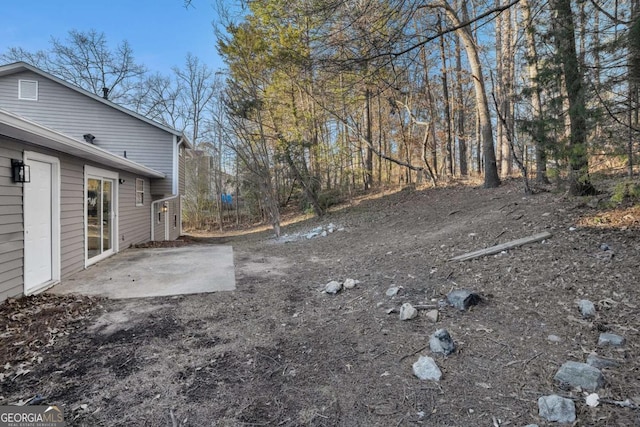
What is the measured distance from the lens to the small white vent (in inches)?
388

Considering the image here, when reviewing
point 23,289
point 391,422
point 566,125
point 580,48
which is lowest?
point 391,422

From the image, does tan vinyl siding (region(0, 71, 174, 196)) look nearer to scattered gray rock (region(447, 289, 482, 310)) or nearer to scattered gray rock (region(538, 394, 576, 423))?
scattered gray rock (region(447, 289, 482, 310))

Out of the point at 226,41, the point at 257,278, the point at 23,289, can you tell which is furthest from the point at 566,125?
the point at 226,41

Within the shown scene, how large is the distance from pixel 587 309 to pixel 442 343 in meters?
1.38

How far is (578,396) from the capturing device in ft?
6.46

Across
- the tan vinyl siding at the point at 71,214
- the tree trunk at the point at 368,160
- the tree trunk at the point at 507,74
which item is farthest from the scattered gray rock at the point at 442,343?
the tree trunk at the point at 368,160

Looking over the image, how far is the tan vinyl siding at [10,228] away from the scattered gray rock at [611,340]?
6.04 metres

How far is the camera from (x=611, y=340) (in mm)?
2414

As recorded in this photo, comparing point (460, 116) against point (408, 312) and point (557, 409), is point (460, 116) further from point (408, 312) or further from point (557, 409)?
point (557, 409)

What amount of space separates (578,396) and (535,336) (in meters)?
0.69

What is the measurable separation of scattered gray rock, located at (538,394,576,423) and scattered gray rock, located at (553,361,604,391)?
0.22 m

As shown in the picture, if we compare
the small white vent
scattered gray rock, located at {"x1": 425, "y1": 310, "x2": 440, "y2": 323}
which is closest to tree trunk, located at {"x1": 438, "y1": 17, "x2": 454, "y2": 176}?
scattered gray rock, located at {"x1": 425, "y1": 310, "x2": 440, "y2": 323}

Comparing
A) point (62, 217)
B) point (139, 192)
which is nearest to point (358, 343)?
point (62, 217)

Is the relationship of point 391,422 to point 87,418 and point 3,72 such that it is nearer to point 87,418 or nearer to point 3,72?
point 87,418
